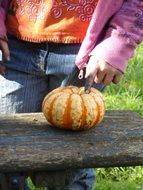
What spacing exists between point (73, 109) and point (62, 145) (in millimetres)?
182

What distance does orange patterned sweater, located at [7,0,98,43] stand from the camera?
2572mm

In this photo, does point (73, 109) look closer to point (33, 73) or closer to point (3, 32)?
point (33, 73)

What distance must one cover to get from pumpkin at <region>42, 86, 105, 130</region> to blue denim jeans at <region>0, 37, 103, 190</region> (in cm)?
19

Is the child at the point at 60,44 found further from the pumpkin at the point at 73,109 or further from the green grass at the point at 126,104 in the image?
the green grass at the point at 126,104

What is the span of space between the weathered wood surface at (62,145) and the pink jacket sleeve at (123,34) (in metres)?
0.27

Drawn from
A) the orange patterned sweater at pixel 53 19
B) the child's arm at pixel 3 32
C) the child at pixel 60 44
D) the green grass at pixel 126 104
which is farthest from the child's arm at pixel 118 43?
the green grass at pixel 126 104

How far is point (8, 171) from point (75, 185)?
76 cm

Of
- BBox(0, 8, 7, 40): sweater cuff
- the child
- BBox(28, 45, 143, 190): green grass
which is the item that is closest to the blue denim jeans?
the child

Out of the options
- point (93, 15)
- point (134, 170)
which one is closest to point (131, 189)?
point (134, 170)

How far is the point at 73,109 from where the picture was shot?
2.45 metres

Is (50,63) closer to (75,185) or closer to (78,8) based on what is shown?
(78,8)

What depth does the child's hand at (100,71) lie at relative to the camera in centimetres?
244

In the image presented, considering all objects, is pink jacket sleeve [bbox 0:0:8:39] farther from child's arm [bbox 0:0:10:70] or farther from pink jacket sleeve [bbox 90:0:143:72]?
pink jacket sleeve [bbox 90:0:143:72]

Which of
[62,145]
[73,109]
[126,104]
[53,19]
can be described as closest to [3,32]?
[53,19]
